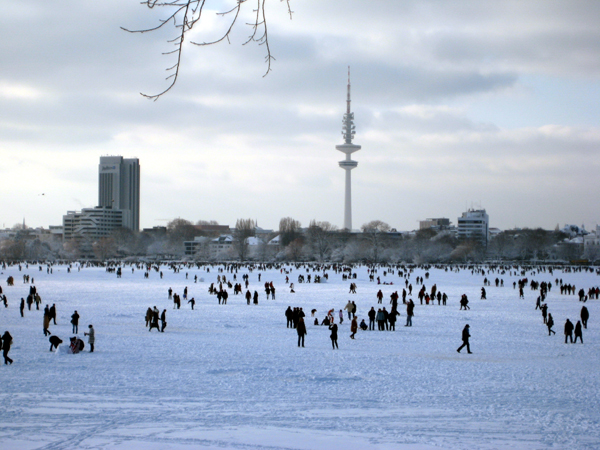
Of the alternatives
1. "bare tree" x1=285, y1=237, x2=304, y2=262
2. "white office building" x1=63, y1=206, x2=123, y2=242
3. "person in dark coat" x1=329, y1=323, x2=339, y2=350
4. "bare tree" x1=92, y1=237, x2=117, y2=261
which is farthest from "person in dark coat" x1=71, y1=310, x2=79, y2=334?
"white office building" x1=63, y1=206, x2=123, y2=242

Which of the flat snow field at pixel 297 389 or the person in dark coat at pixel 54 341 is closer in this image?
the flat snow field at pixel 297 389

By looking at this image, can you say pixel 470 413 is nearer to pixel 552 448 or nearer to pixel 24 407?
pixel 552 448

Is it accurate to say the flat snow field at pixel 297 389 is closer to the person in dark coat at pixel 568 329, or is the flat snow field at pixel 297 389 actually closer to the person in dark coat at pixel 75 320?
the person in dark coat at pixel 568 329

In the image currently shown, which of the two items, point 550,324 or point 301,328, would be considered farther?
point 550,324

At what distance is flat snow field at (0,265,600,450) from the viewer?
8.65 metres

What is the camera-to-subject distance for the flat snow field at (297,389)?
8648 millimetres

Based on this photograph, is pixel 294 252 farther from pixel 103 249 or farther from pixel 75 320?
pixel 75 320

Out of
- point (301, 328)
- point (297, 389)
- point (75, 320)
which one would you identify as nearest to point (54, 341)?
point (75, 320)

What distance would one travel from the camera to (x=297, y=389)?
471 inches

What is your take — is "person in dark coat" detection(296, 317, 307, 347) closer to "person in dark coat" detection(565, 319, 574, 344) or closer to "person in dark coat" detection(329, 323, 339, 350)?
"person in dark coat" detection(329, 323, 339, 350)

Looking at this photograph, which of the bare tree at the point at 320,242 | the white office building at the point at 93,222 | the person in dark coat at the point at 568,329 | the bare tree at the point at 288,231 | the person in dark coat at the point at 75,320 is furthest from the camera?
the white office building at the point at 93,222

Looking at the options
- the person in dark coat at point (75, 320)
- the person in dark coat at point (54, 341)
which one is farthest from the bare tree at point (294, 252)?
the person in dark coat at point (54, 341)

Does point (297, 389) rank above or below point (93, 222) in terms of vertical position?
below

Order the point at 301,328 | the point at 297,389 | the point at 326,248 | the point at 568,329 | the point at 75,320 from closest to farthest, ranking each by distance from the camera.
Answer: the point at 297,389 → the point at 301,328 → the point at 568,329 → the point at 75,320 → the point at 326,248
